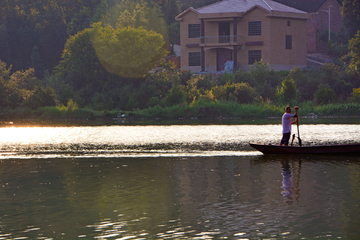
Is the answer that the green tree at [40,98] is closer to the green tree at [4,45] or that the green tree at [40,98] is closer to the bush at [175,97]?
the bush at [175,97]

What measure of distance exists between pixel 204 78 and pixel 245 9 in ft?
45.4

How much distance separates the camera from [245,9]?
6869 cm

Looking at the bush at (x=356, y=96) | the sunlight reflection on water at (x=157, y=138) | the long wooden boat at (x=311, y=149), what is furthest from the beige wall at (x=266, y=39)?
the long wooden boat at (x=311, y=149)

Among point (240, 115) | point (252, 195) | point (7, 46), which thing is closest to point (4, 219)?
point (252, 195)

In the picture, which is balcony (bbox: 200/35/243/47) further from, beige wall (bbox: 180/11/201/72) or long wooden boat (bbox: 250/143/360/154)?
long wooden boat (bbox: 250/143/360/154)

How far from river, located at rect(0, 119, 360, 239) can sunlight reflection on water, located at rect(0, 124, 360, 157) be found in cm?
21

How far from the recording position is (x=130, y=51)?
200ft

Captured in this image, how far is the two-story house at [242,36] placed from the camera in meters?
66.9

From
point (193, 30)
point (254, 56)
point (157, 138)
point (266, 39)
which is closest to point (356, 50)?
point (266, 39)

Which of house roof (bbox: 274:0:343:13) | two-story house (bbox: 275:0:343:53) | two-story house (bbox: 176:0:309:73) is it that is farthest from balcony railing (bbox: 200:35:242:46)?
house roof (bbox: 274:0:343:13)

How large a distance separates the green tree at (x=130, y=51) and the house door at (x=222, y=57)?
11203 millimetres

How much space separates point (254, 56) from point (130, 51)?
16.9 m

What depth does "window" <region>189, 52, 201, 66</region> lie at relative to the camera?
7100cm

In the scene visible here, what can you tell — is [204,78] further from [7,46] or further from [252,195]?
[252,195]
